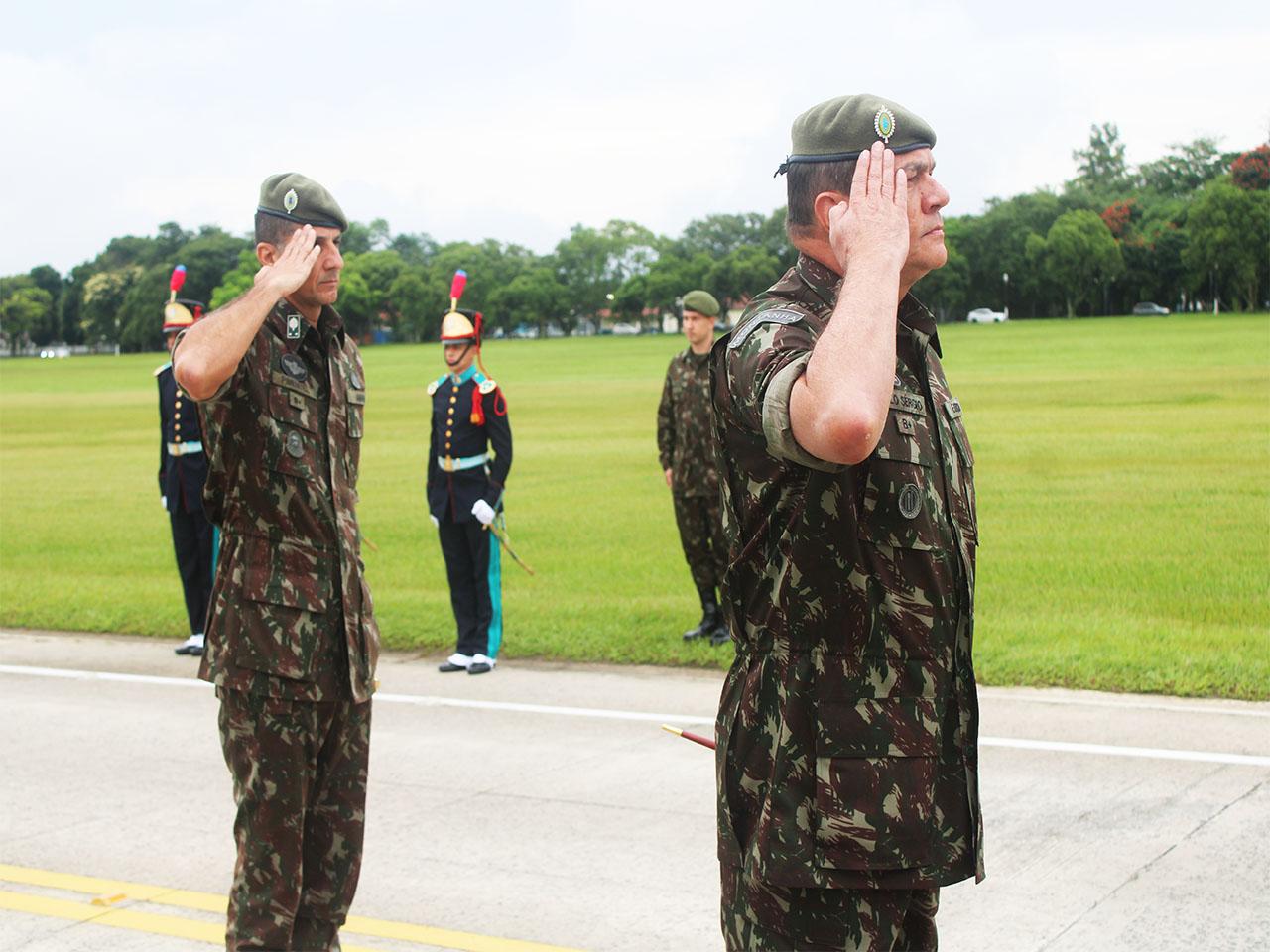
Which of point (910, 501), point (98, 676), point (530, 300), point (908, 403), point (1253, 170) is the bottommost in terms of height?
point (98, 676)

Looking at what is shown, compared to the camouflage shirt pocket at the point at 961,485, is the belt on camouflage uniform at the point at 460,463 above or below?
below

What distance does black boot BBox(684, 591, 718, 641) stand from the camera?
32.4 feet

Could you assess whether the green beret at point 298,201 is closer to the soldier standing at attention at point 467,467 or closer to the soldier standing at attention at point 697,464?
the soldier standing at attention at point 467,467

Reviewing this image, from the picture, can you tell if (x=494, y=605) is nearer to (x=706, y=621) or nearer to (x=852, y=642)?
(x=706, y=621)

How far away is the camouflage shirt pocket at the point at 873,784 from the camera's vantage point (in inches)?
103

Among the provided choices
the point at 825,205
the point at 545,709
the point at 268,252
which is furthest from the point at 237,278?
the point at 825,205

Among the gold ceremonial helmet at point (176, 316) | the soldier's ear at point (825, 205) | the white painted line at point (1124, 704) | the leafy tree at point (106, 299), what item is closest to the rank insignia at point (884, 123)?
the soldier's ear at point (825, 205)

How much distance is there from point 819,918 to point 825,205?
1293 millimetres

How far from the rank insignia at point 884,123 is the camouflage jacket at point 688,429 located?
7.25 meters

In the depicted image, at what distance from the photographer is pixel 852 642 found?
2.66m

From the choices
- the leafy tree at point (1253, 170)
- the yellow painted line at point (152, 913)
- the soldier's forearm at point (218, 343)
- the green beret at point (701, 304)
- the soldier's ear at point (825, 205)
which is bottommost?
the yellow painted line at point (152, 913)

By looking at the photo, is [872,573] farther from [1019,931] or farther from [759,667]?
[1019,931]

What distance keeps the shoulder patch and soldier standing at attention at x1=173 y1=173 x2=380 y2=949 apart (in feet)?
5.39

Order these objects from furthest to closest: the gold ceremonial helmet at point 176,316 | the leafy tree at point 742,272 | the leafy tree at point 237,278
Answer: the leafy tree at point 237,278 → the leafy tree at point 742,272 → the gold ceremonial helmet at point 176,316
